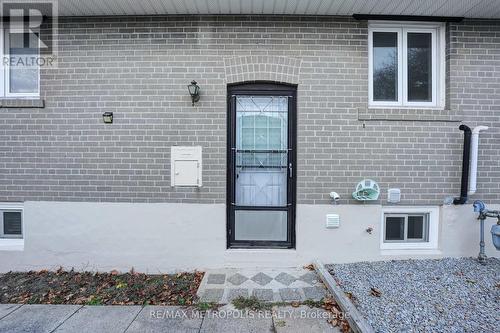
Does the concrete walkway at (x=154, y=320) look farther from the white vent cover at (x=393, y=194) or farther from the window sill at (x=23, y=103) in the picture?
the window sill at (x=23, y=103)

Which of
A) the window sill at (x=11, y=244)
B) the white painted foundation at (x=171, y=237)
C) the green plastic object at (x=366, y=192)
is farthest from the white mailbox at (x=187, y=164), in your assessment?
the window sill at (x=11, y=244)

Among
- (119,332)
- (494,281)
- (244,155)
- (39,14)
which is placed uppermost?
(39,14)

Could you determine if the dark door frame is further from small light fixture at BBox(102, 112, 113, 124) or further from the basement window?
small light fixture at BBox(102, 112, 113, 124)

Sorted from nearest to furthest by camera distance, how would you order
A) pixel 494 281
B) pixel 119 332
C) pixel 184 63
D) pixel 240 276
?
pixel 119 332, pixel 494 281, pixel 240 276, pixel 184 63

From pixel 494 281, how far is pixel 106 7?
238 inches

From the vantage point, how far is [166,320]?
314cm

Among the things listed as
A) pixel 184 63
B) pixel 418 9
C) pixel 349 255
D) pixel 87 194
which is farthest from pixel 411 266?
pixel 87 194

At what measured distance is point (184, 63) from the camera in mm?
4246

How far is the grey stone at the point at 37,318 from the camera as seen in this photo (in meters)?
3.02

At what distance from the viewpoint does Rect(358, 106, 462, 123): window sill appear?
4223 millimetres

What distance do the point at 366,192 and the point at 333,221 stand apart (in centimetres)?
61

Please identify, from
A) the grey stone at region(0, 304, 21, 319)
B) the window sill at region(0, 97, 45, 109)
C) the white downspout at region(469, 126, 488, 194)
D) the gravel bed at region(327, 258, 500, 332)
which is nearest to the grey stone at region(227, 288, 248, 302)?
the gravel bed at region(327, 258, 500, 332)

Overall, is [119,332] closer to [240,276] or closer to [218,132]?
[240,276]

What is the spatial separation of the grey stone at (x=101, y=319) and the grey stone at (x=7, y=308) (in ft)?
2.49
